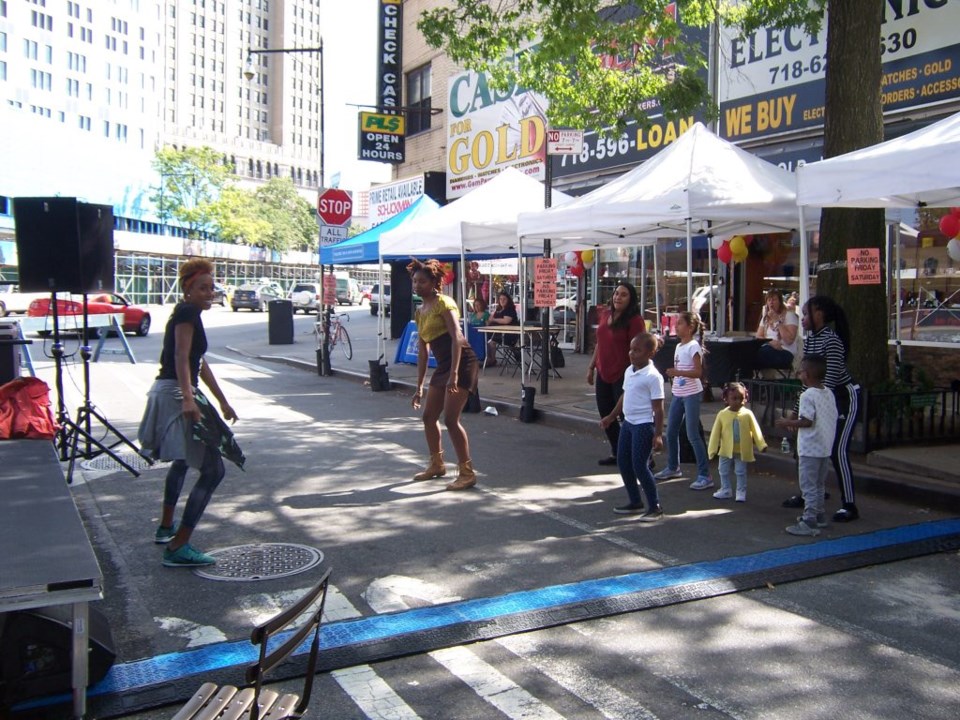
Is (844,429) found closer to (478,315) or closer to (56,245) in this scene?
(56,245)

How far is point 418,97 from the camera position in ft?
83.1

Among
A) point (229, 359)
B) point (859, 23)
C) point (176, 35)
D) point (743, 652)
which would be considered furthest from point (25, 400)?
point (176, 35)

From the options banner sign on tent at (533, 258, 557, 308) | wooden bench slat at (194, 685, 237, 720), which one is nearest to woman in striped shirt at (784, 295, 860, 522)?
wooden bench slat at (194, 685, 237, 720)

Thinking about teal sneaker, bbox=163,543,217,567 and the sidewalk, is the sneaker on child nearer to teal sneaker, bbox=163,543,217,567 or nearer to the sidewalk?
the sidewalk

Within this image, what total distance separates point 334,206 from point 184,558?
11953 millimetres

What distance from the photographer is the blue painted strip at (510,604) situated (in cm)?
396

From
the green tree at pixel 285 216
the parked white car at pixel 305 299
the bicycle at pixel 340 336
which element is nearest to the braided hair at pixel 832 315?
the bicycle at pixel 340 336

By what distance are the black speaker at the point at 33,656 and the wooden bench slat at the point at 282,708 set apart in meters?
1.29

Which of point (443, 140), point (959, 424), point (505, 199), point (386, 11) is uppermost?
point (386, 11)

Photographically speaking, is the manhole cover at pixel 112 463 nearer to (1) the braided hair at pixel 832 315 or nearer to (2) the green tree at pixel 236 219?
(1) the braided hair at pixel 832 315

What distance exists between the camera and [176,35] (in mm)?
123625

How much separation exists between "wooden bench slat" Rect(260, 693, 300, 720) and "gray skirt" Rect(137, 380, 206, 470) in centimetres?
265

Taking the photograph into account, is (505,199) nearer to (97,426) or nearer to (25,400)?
(97,426)

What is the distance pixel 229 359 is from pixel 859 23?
16.1 meters
